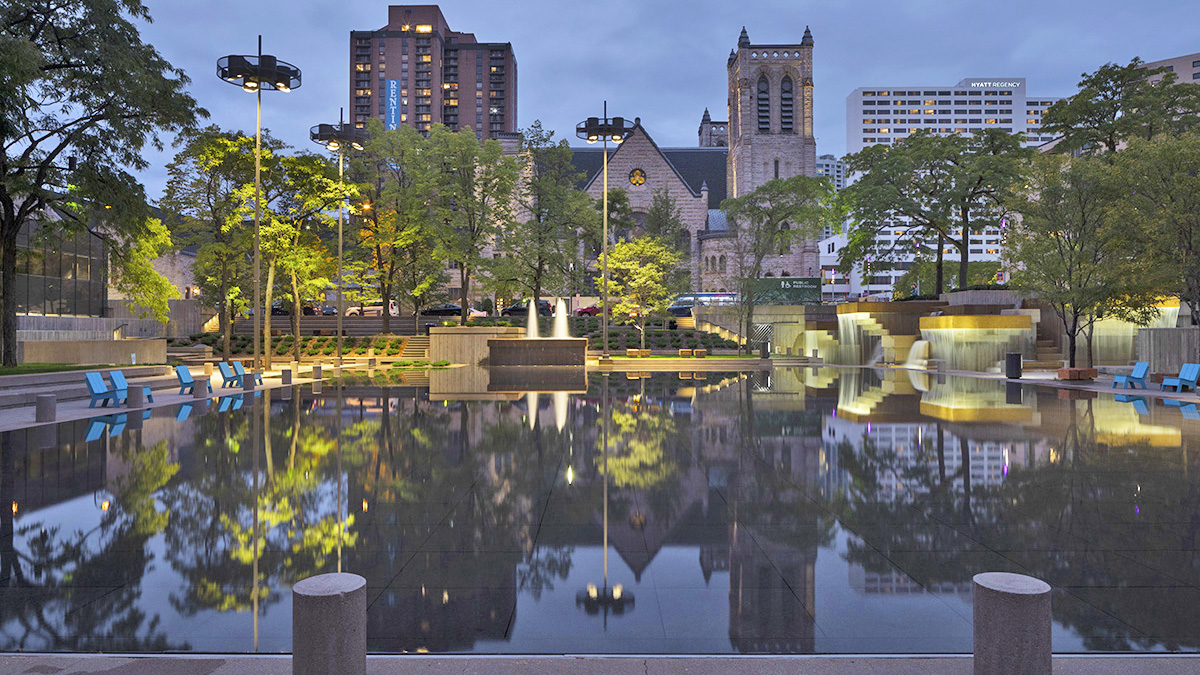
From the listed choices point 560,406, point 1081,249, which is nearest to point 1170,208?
point 1081,249

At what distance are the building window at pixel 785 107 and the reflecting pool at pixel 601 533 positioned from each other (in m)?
79.8

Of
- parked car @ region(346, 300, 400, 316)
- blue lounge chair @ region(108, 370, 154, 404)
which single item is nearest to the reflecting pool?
blue lounge chair @ region(108, 370, 154, 404)

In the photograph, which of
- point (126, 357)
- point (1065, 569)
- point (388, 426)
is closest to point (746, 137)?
point (126, 357)

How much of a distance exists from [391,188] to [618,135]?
16.9 metres

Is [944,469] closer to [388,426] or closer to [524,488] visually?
[524,488]

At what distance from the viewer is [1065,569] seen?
605 cm

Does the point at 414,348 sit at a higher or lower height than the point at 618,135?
lower

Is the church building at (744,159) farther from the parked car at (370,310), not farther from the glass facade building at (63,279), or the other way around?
the glass facade building at (63,279)

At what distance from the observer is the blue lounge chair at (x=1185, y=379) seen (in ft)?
72.8

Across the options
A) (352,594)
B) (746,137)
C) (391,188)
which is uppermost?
(746,137)

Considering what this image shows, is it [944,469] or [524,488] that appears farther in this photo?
[944,469]

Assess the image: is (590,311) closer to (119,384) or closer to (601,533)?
(119,384)

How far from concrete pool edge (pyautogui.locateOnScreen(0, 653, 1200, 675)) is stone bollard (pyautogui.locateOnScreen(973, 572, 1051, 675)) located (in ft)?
1.55

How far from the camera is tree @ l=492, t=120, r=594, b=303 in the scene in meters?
47.9
